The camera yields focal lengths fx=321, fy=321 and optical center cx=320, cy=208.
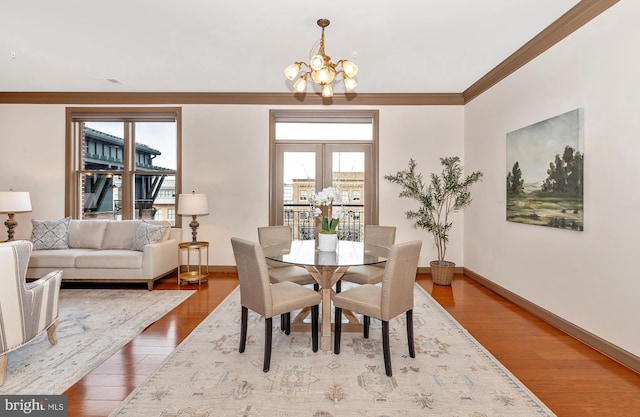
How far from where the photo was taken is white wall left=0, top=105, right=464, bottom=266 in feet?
17.2

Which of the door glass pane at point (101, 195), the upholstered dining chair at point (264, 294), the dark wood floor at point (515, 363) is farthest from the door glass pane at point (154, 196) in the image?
the upholstered dining chair at point (264, 294)

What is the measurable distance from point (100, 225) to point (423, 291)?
4.83 metres

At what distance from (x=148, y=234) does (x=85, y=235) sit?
1.04 meters

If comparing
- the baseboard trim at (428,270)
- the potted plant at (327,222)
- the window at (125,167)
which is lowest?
the baseboard trim at (428,270)

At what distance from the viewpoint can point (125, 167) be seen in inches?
214

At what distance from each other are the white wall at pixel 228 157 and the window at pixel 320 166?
248mm

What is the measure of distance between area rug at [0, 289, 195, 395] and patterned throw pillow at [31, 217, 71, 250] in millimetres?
780

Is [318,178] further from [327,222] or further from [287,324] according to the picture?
[287,324]

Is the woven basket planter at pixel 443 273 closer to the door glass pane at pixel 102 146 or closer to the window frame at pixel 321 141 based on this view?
the window frame at pixel 321 141

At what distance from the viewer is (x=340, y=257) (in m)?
2.70

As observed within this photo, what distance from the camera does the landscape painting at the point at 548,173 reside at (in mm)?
2877

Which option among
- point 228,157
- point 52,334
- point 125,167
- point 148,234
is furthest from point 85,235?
point 52,334

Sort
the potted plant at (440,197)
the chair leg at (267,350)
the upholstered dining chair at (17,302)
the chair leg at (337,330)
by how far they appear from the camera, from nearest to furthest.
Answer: the upholstered dining chair at (17,302) < the chair leg at (267,350) < the chair leg at (337,330) < the potted plant at (440,197)

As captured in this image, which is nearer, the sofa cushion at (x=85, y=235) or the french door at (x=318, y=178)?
the sofa cushion at (x=85, y=235)
